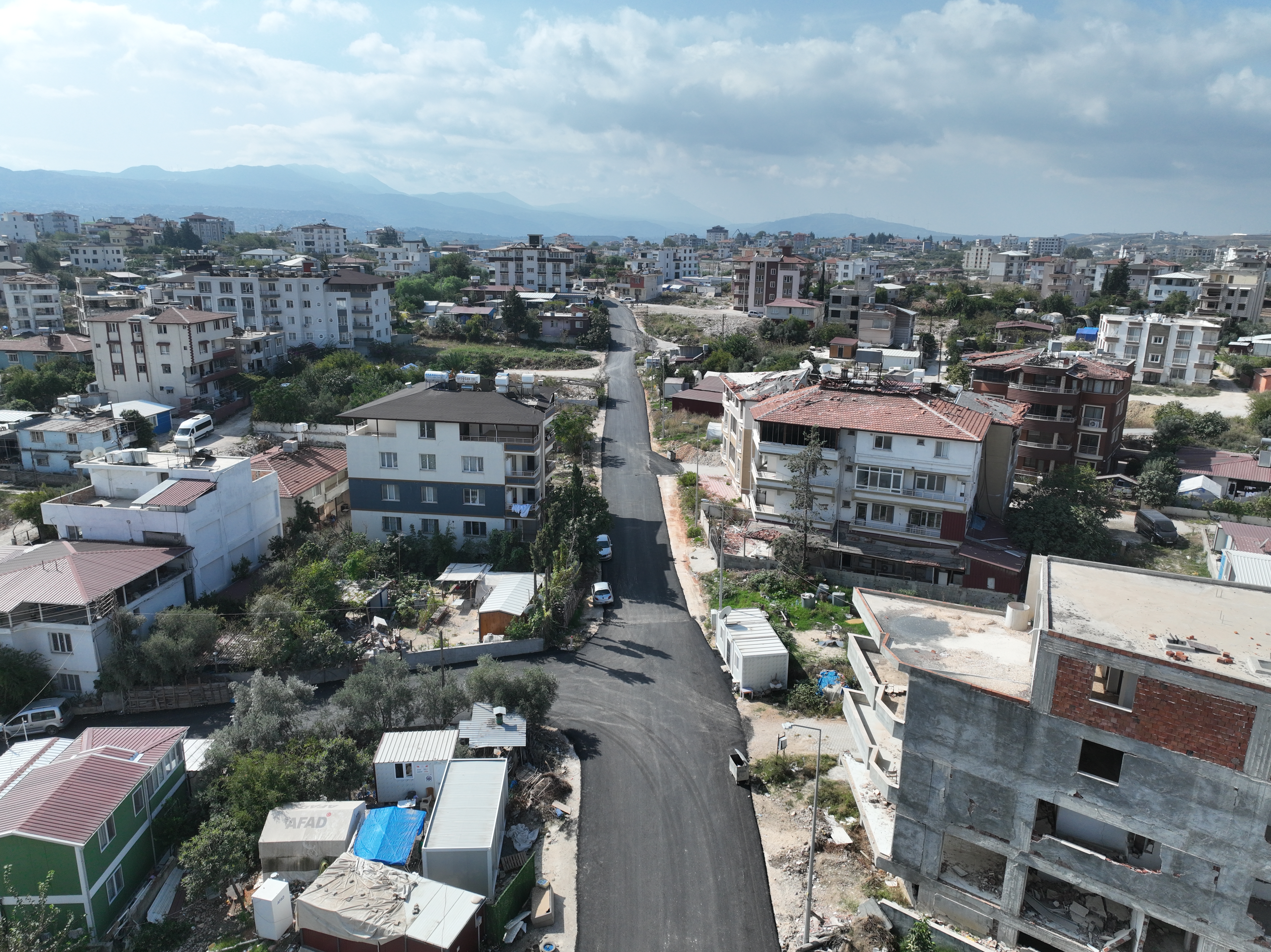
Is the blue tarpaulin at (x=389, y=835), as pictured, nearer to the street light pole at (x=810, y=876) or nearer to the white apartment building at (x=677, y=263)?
the street light pole at (x=810, y=876)

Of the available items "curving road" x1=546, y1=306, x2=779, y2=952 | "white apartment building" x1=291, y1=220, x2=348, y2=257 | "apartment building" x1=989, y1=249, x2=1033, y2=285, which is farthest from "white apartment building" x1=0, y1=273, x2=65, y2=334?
"apartment building" x1=989, y1=249, x2=1033, y2=285

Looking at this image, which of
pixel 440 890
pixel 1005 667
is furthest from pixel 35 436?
pixel 1005 667

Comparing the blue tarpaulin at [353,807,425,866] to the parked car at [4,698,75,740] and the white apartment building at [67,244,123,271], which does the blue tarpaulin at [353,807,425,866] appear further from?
the white apartment building at [67,244,123,271]

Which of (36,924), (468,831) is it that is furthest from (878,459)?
(36,924)

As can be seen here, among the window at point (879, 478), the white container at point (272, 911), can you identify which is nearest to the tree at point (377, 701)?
the white container at point (272, 911)

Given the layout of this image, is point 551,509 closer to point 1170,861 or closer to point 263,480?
point 263,480

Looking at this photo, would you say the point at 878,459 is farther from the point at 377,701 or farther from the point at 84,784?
the point at 84,784
